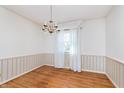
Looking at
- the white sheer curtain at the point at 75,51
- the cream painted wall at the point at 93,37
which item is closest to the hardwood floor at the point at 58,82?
the white sheer curtain at the point at 75,51

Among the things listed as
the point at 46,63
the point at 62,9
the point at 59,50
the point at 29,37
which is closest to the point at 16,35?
the point at 29,37

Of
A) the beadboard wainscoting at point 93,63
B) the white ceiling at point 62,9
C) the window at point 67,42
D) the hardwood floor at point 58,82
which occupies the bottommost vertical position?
the hardwood floor at point 58,82

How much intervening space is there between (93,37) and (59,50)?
1774 millimetres

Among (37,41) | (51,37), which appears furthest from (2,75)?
(51,37)

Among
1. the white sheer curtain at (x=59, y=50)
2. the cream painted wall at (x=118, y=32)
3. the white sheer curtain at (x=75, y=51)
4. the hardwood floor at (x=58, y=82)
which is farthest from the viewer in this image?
the white sheer curtain at (x=59, y=50)

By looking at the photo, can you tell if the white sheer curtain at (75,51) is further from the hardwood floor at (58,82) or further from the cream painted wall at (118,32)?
the cream painted wall at (118,32)

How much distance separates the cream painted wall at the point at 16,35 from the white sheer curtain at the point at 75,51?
1838 millimetres

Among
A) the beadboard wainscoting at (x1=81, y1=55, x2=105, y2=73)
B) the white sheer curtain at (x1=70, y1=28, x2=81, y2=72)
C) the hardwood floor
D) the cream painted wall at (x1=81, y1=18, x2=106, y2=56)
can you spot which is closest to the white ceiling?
the cream painted wall at (x1=81, y1=18, x2=106, y2=56)

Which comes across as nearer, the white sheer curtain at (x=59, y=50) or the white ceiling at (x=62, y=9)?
the white ceiling at (x=62, y=9)

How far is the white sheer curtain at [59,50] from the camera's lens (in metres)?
4.31

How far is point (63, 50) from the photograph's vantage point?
432cm

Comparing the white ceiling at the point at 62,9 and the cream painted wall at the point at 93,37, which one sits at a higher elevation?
the white ceiling at the point at 62,9

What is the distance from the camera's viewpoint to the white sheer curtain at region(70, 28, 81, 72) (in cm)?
382
